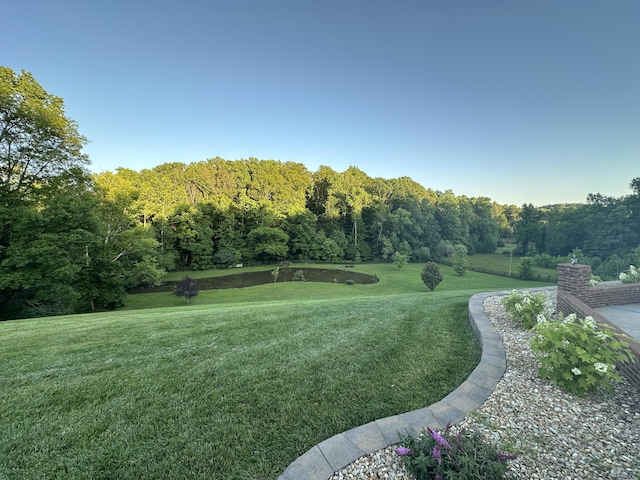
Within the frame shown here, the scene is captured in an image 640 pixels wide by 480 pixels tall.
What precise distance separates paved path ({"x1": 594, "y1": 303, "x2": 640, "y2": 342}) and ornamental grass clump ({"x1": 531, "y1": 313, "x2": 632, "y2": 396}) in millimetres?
1624

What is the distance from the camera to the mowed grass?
5.86 ft

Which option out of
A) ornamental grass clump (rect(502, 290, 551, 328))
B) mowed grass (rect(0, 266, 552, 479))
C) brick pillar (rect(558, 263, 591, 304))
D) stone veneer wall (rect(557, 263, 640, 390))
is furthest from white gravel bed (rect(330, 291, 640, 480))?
brick pillar (rect(558, 263, 591, 304))

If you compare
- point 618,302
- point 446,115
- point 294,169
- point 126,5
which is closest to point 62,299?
point 126,5

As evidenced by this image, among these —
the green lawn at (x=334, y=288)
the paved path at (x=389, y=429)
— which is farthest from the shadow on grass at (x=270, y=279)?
the paved path at (x=389, y=429)

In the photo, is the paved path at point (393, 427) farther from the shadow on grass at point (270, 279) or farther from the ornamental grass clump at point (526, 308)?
the shadow on grass at point (270, 279)

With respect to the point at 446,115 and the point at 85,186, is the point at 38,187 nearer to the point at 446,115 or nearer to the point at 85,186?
the point at 85,186

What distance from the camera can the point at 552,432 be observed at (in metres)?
2.01

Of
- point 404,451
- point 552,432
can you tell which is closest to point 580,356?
point 552,432

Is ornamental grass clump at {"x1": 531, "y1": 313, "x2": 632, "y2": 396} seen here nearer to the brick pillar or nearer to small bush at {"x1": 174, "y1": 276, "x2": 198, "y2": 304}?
the brick pillar

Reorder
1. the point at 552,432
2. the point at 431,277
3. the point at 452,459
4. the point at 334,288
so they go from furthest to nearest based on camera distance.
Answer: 1. the point at 334,288
2. the point at 431,277
3. the point at 552,432
4. the point at 452,459

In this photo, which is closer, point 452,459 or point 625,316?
point 452,459

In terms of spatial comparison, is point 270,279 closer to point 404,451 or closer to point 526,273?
point 404,451

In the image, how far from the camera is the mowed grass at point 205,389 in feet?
5.86

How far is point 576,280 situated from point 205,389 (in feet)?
20.3
